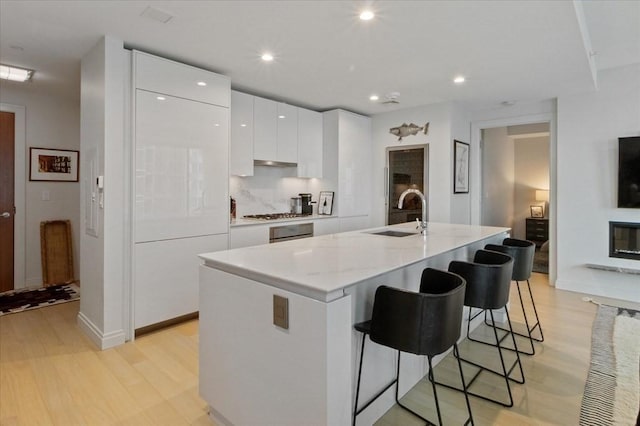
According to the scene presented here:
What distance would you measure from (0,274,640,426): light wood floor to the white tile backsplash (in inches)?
73.5

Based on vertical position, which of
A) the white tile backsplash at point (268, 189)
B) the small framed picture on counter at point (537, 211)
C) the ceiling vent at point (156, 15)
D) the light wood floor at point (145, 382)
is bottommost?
the light wood floor at point (145, 382)

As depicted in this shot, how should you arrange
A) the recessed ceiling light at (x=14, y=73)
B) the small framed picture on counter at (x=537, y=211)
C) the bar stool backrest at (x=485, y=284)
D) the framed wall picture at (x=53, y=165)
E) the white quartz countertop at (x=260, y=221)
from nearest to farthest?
the bar stool backrest at (x=485, y=284), the recessed ceiling light at (x=14, y=73), the white quartz countertop at (x=260, y=221), the framed wall picture at (x=53, y=165), the small framed picture on counter at (x=537, y=211)

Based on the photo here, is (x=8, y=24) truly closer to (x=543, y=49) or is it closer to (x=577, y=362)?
(x=543, y=49)

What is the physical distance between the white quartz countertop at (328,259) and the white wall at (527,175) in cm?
615

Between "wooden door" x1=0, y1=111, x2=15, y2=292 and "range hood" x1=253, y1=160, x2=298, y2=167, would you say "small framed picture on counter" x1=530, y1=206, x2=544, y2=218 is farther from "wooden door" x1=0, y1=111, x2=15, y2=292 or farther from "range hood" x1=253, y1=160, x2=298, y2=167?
"wooden door" x1=0, y1=111, x2=15, y2=292

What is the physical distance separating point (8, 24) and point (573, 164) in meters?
5.79

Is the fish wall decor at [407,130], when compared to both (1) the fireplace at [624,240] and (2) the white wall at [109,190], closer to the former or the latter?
(1) the fireplace at [624,240]

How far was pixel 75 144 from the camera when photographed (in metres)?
4.74

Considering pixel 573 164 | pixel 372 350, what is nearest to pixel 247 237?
pixel 372 350

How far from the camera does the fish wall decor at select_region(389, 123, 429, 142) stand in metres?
4.89

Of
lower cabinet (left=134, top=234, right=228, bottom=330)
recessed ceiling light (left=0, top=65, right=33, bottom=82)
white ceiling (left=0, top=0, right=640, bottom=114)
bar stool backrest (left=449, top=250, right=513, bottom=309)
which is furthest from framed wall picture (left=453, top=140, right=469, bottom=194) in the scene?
recessed ceiling light (left=0, top=65, right=33, bottom=82)

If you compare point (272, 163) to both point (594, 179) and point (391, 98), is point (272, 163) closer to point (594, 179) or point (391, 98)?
point (391, 98)

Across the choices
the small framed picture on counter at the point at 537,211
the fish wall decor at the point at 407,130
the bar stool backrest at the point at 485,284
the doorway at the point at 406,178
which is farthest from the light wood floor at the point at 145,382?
the small framed picture on counter at the point at 537,211

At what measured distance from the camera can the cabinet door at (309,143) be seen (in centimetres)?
481
